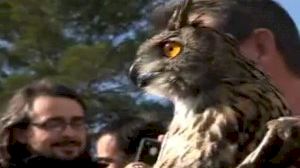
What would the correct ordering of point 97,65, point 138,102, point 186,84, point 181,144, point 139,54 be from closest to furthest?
point 181,144
point 186,84
point 139,54
point 138,102
point 97,65

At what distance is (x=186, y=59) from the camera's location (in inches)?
139

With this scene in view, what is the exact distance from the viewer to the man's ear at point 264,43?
3648 millimetres

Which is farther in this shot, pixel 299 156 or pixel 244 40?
pixel 244 40

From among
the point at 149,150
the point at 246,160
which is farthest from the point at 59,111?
the point at 246,160

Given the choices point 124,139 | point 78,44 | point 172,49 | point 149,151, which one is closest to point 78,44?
point 78,44

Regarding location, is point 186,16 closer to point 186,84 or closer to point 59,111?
point 186,84

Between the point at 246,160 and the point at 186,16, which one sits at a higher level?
the point at 186,16

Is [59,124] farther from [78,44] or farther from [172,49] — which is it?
[78,44]

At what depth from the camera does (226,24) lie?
3.63 metres

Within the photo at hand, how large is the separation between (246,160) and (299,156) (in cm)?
12

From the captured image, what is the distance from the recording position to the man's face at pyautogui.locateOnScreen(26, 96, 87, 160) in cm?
488

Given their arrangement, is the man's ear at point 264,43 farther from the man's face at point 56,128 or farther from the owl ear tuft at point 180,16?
the man's face at point 56,128

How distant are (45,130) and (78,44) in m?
13.0

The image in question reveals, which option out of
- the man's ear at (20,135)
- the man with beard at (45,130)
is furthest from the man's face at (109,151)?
the man's ear at (20,135)
